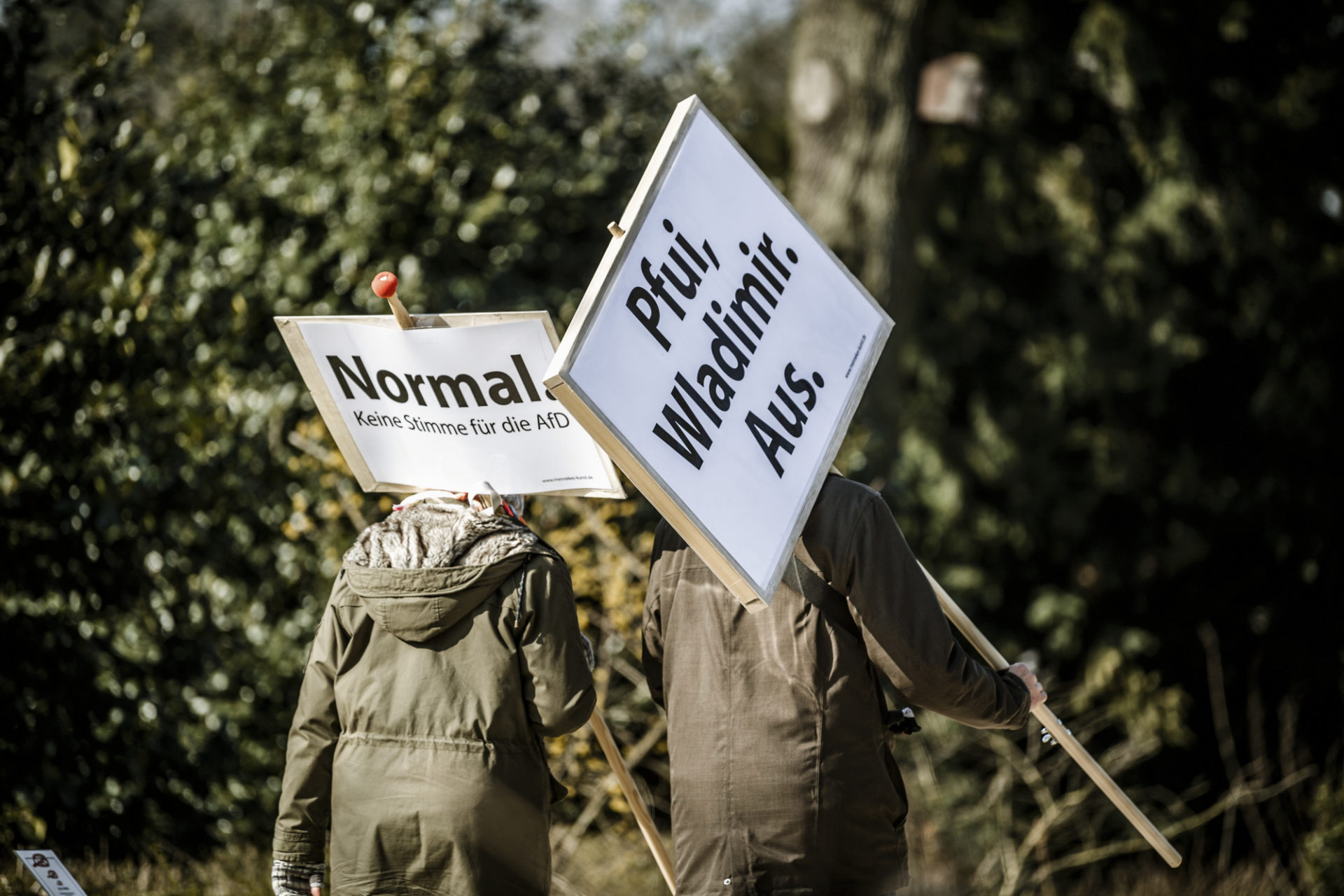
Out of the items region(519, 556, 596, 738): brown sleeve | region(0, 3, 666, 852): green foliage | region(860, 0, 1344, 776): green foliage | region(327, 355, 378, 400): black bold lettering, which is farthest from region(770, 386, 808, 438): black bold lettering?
region(860, 0, 1344, 776): green foliage

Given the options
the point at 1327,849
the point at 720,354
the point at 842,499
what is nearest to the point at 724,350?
the point at 720,354

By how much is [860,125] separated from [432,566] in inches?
200

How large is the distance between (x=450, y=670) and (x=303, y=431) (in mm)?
2563

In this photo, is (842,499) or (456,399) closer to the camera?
(842,499)

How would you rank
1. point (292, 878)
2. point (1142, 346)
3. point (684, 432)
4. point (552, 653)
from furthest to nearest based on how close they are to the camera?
1. point (1142, 346)
2. point (292, 878)
3. point (552, 653)
4. point (684, 432)

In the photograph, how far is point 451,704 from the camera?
7.31 ft

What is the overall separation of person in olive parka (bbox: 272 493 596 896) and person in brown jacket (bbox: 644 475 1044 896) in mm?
271

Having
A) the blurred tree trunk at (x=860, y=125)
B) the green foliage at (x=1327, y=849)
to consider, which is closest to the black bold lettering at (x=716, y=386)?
the green foliage at (x=1327, y=849)

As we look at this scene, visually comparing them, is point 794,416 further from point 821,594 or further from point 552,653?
point 552,653

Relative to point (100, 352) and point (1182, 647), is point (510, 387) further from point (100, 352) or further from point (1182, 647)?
point (1182, 647)

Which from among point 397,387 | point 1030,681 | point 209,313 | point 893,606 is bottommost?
point 1030,681

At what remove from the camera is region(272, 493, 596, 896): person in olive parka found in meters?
2.21

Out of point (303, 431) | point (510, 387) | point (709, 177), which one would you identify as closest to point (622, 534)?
point (303, 431)

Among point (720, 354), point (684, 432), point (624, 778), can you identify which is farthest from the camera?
point (624, 778)
